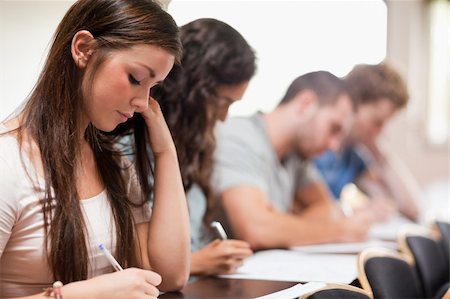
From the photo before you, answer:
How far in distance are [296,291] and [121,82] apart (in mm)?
643

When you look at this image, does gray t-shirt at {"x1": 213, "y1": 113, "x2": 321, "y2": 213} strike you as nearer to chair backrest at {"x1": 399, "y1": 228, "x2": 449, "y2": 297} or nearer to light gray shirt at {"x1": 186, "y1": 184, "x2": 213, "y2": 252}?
light gray shirt at {"x1": 186, "y1": 184, "x2": 213, "y2": 252}

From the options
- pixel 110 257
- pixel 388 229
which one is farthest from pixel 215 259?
pixel 388 229

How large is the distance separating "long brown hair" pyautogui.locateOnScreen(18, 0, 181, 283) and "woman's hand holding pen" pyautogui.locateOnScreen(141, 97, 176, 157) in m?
0.21

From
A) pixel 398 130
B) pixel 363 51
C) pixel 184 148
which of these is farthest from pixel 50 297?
pixel 398 130

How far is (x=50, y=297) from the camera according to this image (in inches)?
56.4

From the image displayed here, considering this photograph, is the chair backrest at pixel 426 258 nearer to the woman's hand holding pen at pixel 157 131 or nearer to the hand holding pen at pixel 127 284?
the woman's hand holding pen at pixel 157 131

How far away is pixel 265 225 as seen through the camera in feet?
9.33

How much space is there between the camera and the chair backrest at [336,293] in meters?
1.69

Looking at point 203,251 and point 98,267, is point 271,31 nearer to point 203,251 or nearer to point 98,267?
point 203,251

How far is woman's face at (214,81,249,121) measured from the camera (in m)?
2.20

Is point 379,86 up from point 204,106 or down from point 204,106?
down

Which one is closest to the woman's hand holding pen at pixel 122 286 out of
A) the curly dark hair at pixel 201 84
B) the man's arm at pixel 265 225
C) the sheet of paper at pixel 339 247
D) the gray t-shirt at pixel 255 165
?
the curly dark hair at pixel 201 84

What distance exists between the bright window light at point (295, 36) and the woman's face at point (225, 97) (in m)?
0.05

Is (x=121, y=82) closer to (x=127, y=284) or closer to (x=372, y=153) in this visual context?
(x=127, y=284)
